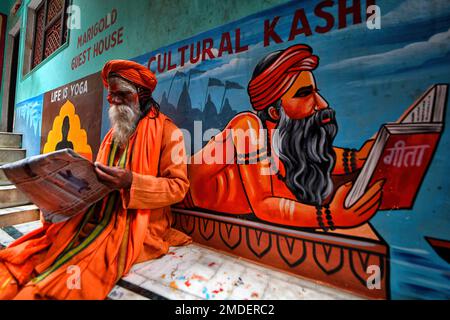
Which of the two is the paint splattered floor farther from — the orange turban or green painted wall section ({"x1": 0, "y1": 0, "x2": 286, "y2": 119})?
green painted wall section ({"x1": 0, "y1": 0, "x2": 286, "y2": 119})

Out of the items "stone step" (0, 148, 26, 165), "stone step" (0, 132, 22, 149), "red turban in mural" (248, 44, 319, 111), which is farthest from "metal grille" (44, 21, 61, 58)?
"red turban in mural" (248, 44, 319, 111)

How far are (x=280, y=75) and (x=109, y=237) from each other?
1.42 meters

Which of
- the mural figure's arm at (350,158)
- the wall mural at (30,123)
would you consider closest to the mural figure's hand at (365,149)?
the mural figure's arm at (350,158)

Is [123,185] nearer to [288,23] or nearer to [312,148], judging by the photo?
[312,148]

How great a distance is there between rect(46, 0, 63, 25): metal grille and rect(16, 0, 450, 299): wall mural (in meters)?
3.61

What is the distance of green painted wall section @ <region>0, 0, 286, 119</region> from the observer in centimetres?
146

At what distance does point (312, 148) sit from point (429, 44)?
2.21 ft

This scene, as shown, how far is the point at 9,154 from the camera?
Answer: 3.38 meters

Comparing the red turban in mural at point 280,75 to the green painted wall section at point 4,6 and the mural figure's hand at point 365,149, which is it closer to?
the mural figure's hand at point 365,149

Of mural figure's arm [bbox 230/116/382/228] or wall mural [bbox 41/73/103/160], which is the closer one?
mural figure's arm [bbox 230/116/382/228]

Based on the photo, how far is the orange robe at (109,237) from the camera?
0.96 meters

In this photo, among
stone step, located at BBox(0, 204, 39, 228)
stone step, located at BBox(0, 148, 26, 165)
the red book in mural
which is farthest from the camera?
stone step, located at BBox(0, 148, 26, 165)

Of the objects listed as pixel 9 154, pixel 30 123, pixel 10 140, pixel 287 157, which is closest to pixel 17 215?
pixel 9 154

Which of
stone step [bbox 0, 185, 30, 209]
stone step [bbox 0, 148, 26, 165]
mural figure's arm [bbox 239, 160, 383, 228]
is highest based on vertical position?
stone step [bbox 0, 148, 26, 165]
